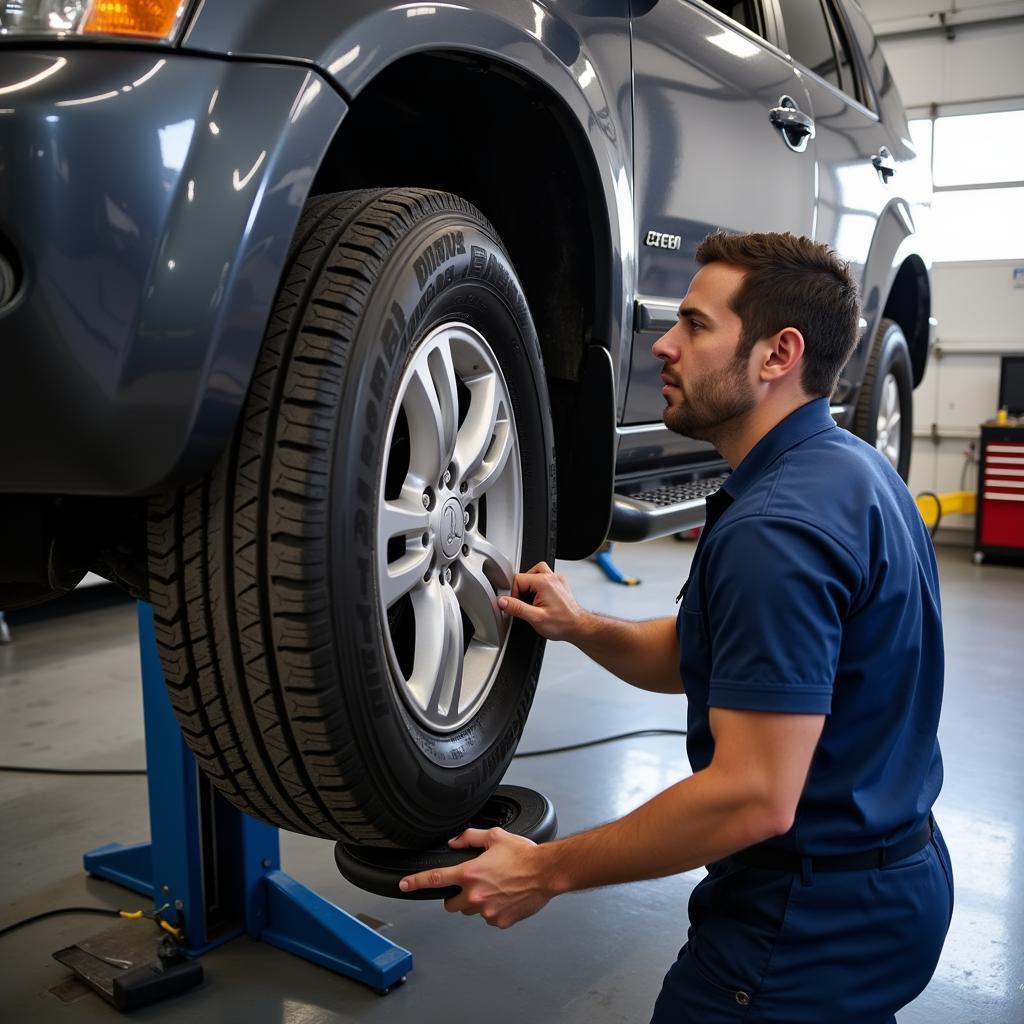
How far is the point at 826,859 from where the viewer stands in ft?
4.00

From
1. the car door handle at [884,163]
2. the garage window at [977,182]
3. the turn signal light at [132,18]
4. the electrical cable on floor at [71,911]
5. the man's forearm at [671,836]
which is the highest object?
the garage window at [977,182]

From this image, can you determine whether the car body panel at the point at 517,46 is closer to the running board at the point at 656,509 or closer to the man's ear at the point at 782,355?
the running board at the point at 656,509

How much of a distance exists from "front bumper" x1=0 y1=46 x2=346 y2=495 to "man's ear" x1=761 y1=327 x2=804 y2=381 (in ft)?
1.88

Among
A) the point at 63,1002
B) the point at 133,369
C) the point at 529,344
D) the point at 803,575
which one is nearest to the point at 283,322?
the point at 133,369

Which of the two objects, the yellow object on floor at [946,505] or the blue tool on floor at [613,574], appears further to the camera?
the yellow object on floor at [946,505]

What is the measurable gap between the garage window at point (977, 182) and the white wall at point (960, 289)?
10cm

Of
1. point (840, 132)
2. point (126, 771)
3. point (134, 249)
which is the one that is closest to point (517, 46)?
point (134, 249)

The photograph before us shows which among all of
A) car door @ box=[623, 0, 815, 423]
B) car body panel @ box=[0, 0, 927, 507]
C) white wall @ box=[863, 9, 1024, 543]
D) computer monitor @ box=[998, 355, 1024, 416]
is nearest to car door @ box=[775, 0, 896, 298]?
car door @ box=[623, 0, 815, 423]

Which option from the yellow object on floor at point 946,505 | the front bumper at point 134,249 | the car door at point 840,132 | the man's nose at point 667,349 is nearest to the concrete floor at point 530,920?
the man's nose at point 667,349

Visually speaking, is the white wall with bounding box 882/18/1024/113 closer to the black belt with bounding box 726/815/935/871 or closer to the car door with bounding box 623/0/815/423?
the car door with bounding box 623/0/815/423

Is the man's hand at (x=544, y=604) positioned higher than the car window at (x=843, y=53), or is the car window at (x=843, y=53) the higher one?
the car window at (x=843, y=53)

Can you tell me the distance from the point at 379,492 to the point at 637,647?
61 centimetres

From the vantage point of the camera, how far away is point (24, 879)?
235 cm

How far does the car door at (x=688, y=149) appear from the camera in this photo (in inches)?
68.0
